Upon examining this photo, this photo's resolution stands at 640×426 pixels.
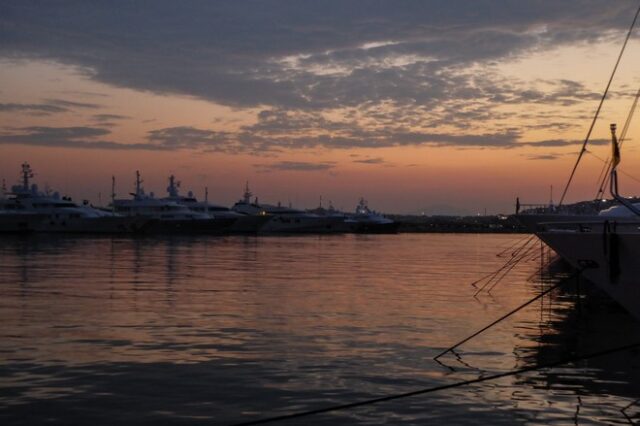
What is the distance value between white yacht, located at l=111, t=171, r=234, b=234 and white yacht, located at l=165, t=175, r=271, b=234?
262cm

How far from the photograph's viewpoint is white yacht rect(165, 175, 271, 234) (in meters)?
136

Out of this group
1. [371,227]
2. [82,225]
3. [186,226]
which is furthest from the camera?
[371,227]

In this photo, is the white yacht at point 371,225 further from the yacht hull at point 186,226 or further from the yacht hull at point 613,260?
the yacht hull at point 613,260

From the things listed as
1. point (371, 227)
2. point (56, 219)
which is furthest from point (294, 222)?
point (56, 219)

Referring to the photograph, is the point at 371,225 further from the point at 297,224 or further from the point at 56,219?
the point at 56,219

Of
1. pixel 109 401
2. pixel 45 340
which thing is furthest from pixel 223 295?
pixel 109 401

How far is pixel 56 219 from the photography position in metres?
118

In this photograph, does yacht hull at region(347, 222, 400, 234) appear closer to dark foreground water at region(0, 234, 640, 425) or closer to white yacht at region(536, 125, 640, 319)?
dark foreground water at region(0, 234, 640, 425)

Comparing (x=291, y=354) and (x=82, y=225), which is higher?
(x=82, y=225)

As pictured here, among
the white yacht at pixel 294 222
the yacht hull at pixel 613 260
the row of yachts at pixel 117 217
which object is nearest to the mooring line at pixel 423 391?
the yacht hull at pixel 613 260

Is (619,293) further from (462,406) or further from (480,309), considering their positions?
(462,406)

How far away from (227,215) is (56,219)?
2974cm

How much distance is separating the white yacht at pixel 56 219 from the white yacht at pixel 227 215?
16.0 m

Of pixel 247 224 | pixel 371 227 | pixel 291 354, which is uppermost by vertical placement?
pixel 247 224
